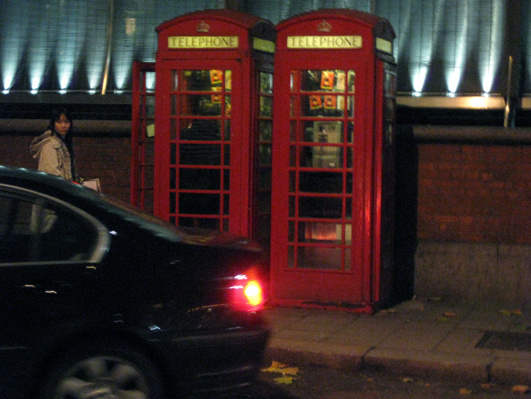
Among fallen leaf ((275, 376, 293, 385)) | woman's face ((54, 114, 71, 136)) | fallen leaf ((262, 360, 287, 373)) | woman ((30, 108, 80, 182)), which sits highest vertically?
woman's face ((54, 114, 71, 136))

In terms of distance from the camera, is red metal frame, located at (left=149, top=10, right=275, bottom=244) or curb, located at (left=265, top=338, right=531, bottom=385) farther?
red metal frame, located at (left=149, top=10, right=275, bottom=244)

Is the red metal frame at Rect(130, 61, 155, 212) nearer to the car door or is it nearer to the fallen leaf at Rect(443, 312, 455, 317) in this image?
the fallen leaf at Rect(443, 312, 455, 317)

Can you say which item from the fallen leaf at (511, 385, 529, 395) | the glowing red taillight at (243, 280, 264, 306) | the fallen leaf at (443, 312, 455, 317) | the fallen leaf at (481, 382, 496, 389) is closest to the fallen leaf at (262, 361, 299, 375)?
the fallen leaf at (481, 382, 496, 389)

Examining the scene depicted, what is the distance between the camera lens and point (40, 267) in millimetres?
4574

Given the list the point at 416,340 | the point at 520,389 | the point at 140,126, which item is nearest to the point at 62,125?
the point at 140,126

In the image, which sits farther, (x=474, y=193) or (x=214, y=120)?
(x=474, y=193)

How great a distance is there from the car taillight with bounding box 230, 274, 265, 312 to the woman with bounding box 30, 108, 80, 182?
3982mm

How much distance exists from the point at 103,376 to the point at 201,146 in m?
4.16

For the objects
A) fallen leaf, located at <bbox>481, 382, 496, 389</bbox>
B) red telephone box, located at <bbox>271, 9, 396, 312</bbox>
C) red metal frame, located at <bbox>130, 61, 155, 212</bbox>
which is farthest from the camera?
red metal frame, located at <bbox>130, 61, 155, 212</bbox>

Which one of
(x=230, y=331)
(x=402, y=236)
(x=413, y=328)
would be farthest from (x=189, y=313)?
(x=402, y=236)

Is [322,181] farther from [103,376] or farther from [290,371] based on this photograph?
[103,376]

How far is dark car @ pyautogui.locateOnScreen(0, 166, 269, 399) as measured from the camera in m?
4.50

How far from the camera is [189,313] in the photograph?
183 inches

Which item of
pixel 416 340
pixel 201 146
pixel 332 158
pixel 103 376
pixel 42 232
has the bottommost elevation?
pixel 416 340
